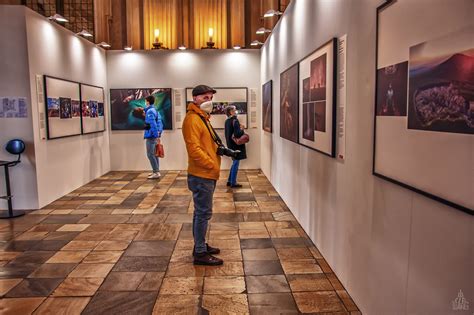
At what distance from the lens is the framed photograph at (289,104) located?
17.9ft

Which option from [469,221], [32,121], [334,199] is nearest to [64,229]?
[32,121]

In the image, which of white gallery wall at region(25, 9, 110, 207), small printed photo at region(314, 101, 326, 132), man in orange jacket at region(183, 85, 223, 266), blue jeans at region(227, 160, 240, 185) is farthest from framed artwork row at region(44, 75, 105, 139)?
small printed photo at region(314, 101, 326, 132)

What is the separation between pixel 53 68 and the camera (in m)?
7.12

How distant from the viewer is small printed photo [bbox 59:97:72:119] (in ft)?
24.2

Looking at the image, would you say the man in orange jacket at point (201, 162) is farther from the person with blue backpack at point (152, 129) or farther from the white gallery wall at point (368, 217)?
the person with blue backpack at point (152, 129)

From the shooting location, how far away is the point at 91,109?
912 cm

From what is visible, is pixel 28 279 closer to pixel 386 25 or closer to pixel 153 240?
pixel 153 240

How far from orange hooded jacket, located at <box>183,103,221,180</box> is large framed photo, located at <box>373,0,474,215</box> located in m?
1.74

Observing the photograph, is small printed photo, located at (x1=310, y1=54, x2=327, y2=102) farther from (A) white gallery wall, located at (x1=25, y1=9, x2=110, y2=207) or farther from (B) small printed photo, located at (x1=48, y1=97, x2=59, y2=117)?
(B) small printed photo, located at (x1=48, y1=97, x2=59, y2=117)

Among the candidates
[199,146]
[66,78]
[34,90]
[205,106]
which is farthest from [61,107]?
[199,146]

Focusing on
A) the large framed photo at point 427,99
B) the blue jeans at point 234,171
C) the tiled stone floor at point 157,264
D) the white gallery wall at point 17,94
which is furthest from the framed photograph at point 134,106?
the large framed photo at point 427,99

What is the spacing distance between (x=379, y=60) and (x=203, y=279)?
8.10 ft

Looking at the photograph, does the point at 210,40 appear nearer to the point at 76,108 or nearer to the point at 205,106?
the point at 76,108

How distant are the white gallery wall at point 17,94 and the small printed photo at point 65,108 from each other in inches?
41.8
